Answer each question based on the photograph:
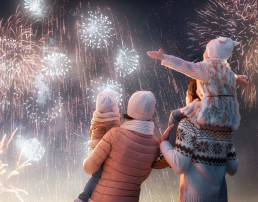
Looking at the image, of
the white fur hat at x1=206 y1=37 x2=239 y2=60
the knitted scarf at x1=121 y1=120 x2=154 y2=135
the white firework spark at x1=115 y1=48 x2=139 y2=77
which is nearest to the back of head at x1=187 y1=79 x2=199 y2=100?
the white fur hat at x1=206 y1=37 x2=239 y2=60

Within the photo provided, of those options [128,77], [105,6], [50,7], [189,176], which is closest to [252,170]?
[128,77]

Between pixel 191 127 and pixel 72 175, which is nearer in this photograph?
pixel 191 127

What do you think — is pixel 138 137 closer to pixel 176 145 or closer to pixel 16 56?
pixel 176 145

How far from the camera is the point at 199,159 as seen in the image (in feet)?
9.39

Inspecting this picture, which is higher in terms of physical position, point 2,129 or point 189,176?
point 189,176

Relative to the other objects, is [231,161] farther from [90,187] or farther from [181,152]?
[90,187]

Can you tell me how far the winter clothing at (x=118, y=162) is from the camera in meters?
2.79

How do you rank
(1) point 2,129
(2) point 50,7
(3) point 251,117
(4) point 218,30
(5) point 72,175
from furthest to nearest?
(5) point 72,175, (1) point 2,129, (3) point 251,117, (2) point 50,7, (4) point 218,30

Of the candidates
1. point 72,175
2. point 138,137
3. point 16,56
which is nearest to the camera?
point 138,137

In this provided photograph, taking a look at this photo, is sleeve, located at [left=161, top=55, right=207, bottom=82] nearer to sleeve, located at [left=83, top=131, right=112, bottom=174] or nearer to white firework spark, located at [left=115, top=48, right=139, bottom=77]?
sleeve, located at [left=83, top=131, right=112, bottom=174]

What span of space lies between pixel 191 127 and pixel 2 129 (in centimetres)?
1643

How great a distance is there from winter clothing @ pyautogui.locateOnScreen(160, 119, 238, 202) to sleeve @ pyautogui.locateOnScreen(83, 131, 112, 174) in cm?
54

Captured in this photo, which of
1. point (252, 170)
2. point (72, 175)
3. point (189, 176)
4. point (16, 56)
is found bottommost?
point (72, 175)

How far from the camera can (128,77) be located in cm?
1596
